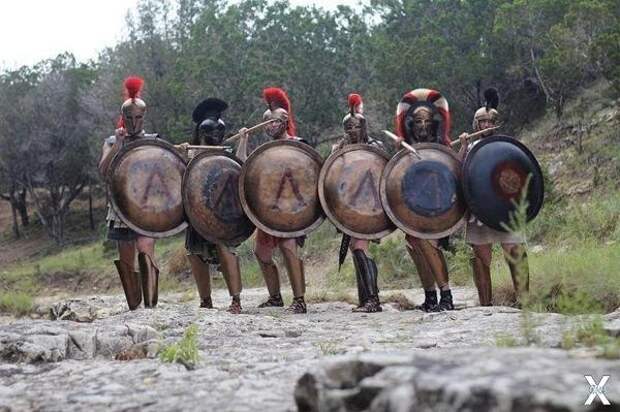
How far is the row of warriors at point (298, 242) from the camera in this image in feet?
22.9

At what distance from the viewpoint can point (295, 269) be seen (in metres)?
7.37

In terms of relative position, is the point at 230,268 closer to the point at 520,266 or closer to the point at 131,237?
the point at 131,237

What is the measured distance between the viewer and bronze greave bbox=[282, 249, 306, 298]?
735cm

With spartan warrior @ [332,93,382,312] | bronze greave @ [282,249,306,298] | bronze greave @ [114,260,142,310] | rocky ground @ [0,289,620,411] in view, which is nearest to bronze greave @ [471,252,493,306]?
rocky ground @ [0,289,620,411]

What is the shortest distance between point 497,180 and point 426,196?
0.58m

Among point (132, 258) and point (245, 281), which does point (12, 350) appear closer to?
point (132, 258)

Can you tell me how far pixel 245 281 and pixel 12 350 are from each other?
10.4m

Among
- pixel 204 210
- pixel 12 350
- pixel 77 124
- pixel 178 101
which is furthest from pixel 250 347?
pixel 77 124

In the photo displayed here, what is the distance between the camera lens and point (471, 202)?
6.60m

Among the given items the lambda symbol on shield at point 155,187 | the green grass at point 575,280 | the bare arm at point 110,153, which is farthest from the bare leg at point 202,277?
the green grass at point 575,280

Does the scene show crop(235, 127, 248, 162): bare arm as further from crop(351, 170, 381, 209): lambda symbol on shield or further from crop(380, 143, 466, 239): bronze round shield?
crop(380, 143, 466, 239): bronze round shield

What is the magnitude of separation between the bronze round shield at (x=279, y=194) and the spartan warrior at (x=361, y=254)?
0.42 m

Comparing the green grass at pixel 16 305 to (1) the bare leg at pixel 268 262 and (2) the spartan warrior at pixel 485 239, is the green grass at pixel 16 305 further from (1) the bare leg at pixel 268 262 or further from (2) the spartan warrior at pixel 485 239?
(2) the spartan warrior at pixel 485 239

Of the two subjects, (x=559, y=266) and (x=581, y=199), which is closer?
(x=559, y=266)
